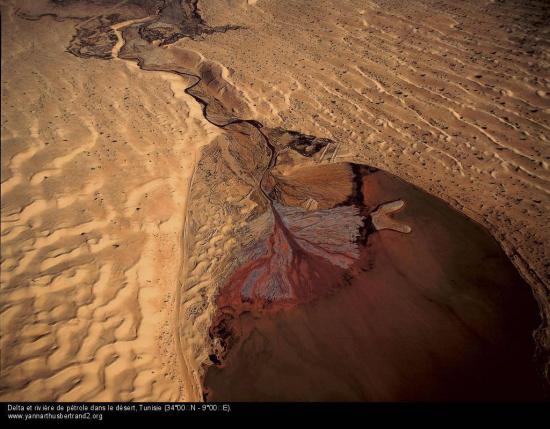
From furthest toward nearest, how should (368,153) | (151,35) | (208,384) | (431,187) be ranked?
(151,35), (368,153), (431,187), (208,384)

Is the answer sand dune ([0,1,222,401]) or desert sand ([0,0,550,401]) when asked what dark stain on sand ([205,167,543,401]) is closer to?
desert sand ([0,0,550,401])

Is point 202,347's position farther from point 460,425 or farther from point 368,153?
point 368,153

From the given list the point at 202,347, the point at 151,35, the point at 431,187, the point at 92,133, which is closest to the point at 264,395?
the point at 202,347

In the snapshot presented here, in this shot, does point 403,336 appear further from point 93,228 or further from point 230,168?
point 93,228

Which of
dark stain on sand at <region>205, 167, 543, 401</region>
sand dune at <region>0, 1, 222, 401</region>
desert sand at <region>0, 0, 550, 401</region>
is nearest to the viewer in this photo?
dark stain on sand at <region>205, 167, 543, 401</region>

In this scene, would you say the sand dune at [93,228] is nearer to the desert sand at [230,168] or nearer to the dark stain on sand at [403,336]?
the desert sand at [230,168]

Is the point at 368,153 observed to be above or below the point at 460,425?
above

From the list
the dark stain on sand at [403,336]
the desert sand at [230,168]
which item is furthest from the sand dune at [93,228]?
the dark stain on sand at [403,336]

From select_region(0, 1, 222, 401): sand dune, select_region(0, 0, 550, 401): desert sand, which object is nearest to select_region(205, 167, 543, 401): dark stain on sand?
select_region(0, 0, 550, 401): desert sand

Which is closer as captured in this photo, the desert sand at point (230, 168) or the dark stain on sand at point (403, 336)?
the dark stain on sand at point (403, 336)
